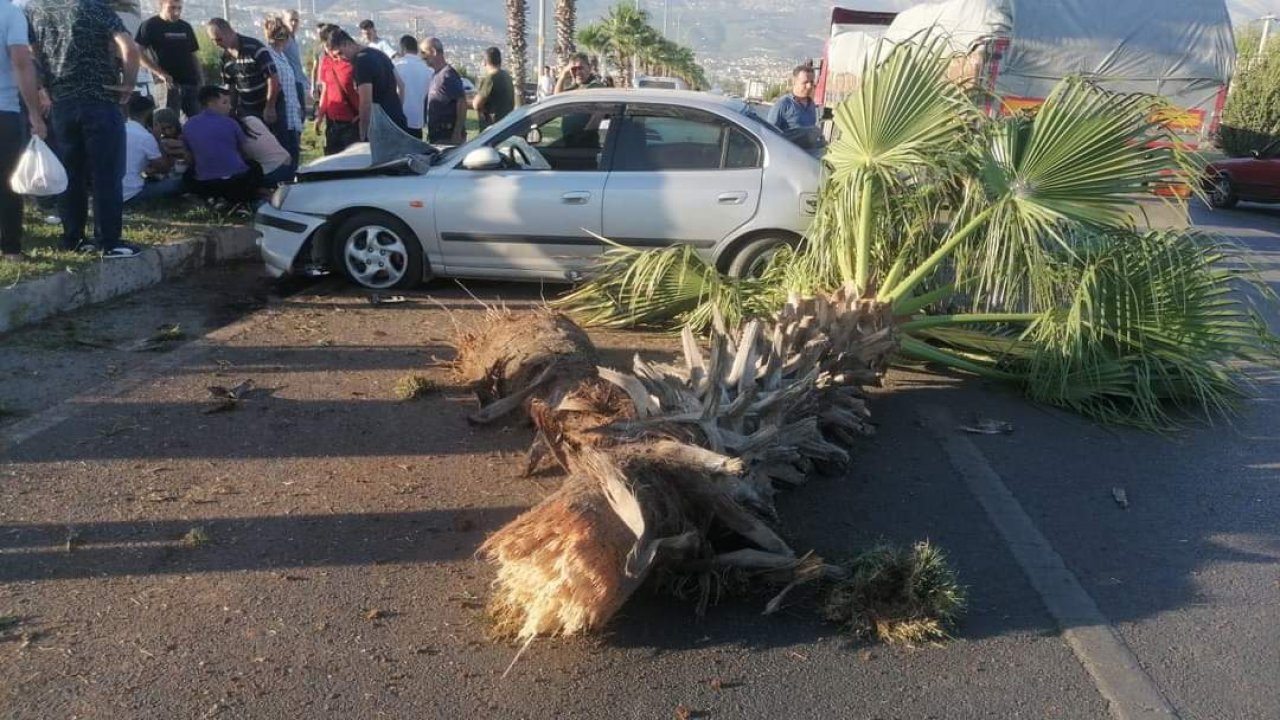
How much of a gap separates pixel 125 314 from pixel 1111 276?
6352 millimetres

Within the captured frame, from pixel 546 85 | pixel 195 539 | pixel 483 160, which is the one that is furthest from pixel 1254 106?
pixel 195 539

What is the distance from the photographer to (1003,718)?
3.16 m

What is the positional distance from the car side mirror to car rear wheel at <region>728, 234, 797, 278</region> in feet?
6.18

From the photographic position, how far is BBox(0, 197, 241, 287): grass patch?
22.0 feet

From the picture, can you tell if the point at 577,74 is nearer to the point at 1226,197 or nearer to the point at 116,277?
the point at 116,277

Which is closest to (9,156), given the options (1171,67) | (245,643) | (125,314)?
(125,314)

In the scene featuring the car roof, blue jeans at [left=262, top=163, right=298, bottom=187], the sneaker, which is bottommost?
the sneaker

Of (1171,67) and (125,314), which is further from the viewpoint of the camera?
(1171,67)

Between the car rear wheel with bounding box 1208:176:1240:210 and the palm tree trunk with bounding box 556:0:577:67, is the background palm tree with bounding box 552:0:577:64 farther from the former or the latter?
the car rear wheel with bounding box 1208:176:1240:210

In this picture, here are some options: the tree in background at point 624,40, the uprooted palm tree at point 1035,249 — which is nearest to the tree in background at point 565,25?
the tree in background at point 624,40

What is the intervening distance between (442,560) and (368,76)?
8073 millimetres

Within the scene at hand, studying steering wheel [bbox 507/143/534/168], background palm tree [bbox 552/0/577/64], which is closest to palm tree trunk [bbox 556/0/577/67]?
background palm tree [bbox 552/0/577/64]

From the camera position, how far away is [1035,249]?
5656 millimetres

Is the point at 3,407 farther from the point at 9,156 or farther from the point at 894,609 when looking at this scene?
the point at 894,609
